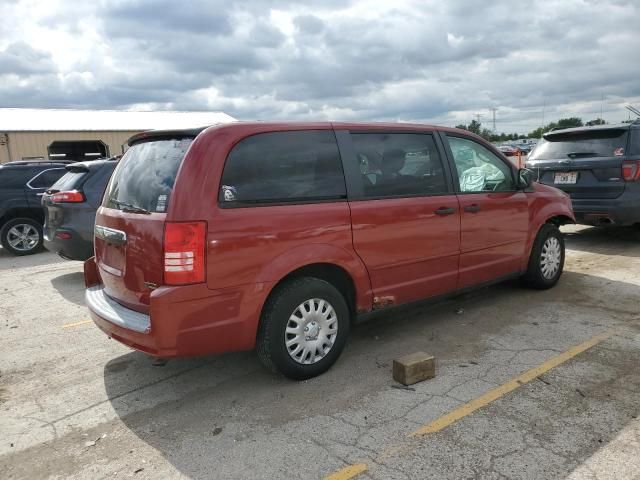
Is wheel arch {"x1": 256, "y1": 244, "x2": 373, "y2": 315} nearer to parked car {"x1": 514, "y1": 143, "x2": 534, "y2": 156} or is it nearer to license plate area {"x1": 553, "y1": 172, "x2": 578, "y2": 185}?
license plate area {"x1": 553, "y1": 172, "x2": 578, "y2": 185}

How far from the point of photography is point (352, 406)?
3346 millimetres

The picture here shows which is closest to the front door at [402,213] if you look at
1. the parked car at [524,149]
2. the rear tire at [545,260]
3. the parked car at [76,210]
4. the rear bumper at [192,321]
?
the rear bumper at [192,321]

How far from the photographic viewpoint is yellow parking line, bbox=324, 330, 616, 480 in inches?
106

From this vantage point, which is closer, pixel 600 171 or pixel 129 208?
pixel 129 208

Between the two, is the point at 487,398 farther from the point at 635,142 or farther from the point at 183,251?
the point at 635,142

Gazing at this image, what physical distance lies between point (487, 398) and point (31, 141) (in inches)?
1027

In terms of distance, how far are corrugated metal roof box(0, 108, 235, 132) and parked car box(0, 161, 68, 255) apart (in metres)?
14.2

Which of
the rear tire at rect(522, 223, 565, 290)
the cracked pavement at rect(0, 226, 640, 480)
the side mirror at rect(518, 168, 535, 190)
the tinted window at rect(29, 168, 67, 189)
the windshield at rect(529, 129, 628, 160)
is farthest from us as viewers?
the tinted window at rect(29, 168, 67, 189)

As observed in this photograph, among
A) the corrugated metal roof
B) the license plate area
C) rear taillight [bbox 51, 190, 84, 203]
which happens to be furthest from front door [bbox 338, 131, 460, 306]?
the corrugated metal roof

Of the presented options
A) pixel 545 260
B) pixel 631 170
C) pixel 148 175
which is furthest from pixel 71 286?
pixel 631 170

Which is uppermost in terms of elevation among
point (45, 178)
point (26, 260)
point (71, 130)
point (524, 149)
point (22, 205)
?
point (71, 130)

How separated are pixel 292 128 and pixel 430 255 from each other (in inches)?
62.9

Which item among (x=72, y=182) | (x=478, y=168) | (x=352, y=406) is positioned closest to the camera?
(x=352, y=406)

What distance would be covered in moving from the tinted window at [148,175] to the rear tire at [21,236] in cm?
644
